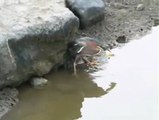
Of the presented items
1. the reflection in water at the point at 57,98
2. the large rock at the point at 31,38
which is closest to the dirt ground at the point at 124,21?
the large rock at the point at 31,38

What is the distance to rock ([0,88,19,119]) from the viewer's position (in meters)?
4.33

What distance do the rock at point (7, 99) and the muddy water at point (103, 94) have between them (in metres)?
0.06

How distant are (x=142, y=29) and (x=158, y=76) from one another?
1002mm

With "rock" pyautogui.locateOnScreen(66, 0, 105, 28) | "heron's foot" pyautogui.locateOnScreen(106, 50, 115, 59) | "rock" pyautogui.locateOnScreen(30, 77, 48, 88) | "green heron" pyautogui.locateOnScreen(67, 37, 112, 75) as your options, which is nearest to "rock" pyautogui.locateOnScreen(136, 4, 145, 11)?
"rock" pyautogui.locateOnScreen(66, 0, 105, 28)

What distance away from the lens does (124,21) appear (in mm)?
5738

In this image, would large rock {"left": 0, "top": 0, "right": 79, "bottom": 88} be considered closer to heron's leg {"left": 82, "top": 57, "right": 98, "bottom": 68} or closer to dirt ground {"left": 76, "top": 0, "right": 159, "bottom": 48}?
heron's leg {"left": 82, "top": 57, "right": 98, "bottom": 68}

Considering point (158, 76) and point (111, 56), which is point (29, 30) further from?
point (158, 76)

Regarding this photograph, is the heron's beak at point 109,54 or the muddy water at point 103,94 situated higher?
the heron's beak at point 109,54

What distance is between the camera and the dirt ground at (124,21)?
18.0ft

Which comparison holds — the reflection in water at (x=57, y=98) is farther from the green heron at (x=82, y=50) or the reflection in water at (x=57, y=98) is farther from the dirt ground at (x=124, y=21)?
the dirt ground at (x=124, y=21)

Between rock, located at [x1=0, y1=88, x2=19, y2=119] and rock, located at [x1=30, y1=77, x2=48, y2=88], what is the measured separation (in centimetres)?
21

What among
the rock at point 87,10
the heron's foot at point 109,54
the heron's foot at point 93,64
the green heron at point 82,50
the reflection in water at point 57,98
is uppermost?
the rock at point 87,10

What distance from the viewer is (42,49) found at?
471cm

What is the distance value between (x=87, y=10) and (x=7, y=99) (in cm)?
149
